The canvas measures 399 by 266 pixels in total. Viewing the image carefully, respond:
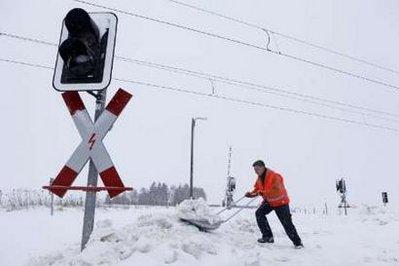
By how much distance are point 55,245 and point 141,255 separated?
3006 mm

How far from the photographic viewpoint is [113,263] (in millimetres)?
5098

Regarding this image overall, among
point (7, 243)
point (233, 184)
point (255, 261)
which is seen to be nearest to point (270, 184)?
point (255, 261)

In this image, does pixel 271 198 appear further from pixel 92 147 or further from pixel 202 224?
pixel 92 147

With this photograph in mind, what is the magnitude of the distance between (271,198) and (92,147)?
4.88 m

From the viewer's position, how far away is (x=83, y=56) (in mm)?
4184

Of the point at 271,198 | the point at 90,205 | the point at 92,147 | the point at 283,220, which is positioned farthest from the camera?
the point at 271,198

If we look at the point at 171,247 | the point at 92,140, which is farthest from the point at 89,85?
the point at 171,247

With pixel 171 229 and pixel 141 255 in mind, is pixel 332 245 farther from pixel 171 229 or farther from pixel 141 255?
pixel 141 255

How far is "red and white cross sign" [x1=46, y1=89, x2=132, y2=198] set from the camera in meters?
4.18

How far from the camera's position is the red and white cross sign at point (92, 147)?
13.7 feet

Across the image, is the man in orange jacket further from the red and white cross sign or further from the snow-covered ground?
the red and white cross sign

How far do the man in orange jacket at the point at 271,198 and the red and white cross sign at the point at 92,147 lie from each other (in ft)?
15.3

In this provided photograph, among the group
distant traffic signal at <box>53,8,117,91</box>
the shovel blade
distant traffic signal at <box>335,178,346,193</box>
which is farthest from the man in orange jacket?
distant traffic signal at <box>335,178,346,193</box>

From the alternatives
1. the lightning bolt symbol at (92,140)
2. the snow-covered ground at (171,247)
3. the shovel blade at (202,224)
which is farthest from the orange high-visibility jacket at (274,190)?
the lightning bolt symbol at (92,140)
